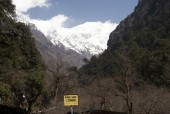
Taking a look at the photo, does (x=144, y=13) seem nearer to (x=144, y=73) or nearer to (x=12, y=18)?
(x=144, y=73)

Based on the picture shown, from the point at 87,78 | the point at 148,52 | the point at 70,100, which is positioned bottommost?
the point at 70,100

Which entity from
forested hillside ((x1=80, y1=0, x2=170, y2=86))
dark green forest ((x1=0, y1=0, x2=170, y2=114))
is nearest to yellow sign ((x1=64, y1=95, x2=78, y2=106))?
dark green forest ((x1=0, y1=0, x2=170, y2=114))

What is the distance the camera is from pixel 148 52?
314ft

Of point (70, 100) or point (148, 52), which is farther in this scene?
point (148, 52)

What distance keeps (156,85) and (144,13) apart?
10434 cm

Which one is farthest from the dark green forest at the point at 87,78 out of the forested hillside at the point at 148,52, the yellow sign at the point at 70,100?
the yellow sign at the point at 70,100

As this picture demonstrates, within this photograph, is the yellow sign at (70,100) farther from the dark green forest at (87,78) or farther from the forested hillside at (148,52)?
the forested hillside at (148,52)

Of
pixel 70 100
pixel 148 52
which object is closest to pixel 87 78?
pixel 148 52

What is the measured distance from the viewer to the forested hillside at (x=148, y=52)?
8025cm

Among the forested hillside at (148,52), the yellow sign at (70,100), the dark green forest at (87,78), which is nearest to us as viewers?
the yellow sign at (70,100)

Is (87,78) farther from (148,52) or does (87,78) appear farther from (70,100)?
(70,100)

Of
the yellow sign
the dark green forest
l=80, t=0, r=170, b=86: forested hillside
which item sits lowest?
the yellow sign

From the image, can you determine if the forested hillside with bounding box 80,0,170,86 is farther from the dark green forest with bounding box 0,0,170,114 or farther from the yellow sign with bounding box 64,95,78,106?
the yellow sign with bounding box 64,95,78,106

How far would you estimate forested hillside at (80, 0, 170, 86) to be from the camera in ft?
263
